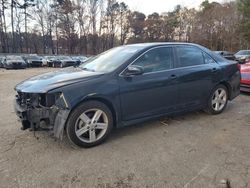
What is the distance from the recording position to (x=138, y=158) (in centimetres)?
310

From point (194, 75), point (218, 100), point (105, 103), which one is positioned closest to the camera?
point (105, 103)

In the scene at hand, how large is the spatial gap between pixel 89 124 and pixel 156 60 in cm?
162

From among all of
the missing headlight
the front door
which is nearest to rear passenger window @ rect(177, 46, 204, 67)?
the front door

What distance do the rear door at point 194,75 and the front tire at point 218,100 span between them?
0.18 meters

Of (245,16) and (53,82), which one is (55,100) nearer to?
(53,82)

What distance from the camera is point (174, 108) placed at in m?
4.26

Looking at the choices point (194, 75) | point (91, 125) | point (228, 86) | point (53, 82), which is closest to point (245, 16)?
point (228, 86)

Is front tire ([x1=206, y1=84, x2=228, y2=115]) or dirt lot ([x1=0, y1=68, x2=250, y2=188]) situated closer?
dirt lot ([x1=0, y1=68, x2=250, y2=188])

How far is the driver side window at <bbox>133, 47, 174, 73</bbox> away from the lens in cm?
390

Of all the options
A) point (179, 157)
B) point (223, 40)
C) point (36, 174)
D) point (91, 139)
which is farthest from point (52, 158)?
point (223, 40)

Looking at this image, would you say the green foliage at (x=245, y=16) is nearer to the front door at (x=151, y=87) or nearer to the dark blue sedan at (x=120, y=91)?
the dark blue sedan at (x=120, y=91)

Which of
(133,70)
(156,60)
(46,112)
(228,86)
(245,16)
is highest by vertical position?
(245,16)

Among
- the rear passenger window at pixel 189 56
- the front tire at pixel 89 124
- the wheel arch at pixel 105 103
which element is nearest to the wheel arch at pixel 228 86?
the rear passenger window at pixel 189 56

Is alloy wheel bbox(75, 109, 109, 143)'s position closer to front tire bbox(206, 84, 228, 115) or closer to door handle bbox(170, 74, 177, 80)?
door handle bbox(170, 74, 177, 80)
